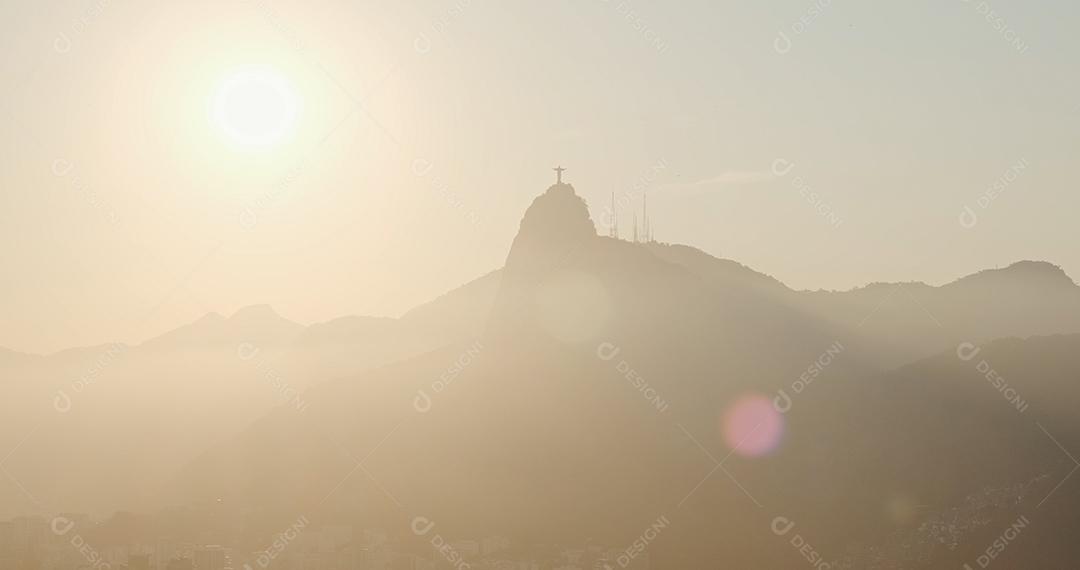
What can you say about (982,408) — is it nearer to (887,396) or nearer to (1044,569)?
(887,396)

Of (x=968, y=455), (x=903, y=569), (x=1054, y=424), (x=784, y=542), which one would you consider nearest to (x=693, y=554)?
(x=784, y=542)

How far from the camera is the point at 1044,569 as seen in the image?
164 m

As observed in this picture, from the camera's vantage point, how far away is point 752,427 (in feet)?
646

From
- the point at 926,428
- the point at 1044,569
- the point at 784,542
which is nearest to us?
the point at 1044,569

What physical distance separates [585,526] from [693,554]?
52.8 feet

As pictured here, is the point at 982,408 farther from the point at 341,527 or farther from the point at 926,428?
the point at 341,527

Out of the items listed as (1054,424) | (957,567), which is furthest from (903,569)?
(1054,424)

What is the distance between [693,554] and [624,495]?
1494 cm

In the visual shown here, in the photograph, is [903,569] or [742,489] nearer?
[903,569]

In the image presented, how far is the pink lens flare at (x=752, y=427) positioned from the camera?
19275 centimetres

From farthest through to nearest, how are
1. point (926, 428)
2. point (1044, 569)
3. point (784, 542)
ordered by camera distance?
point (926, 428) < point (784, 542) < point (1044, 569)

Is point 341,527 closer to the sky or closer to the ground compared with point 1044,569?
closer to the sky

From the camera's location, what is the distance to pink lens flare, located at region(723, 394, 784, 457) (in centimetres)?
19275

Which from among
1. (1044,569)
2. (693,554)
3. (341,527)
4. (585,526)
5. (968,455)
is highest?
(341,527)
